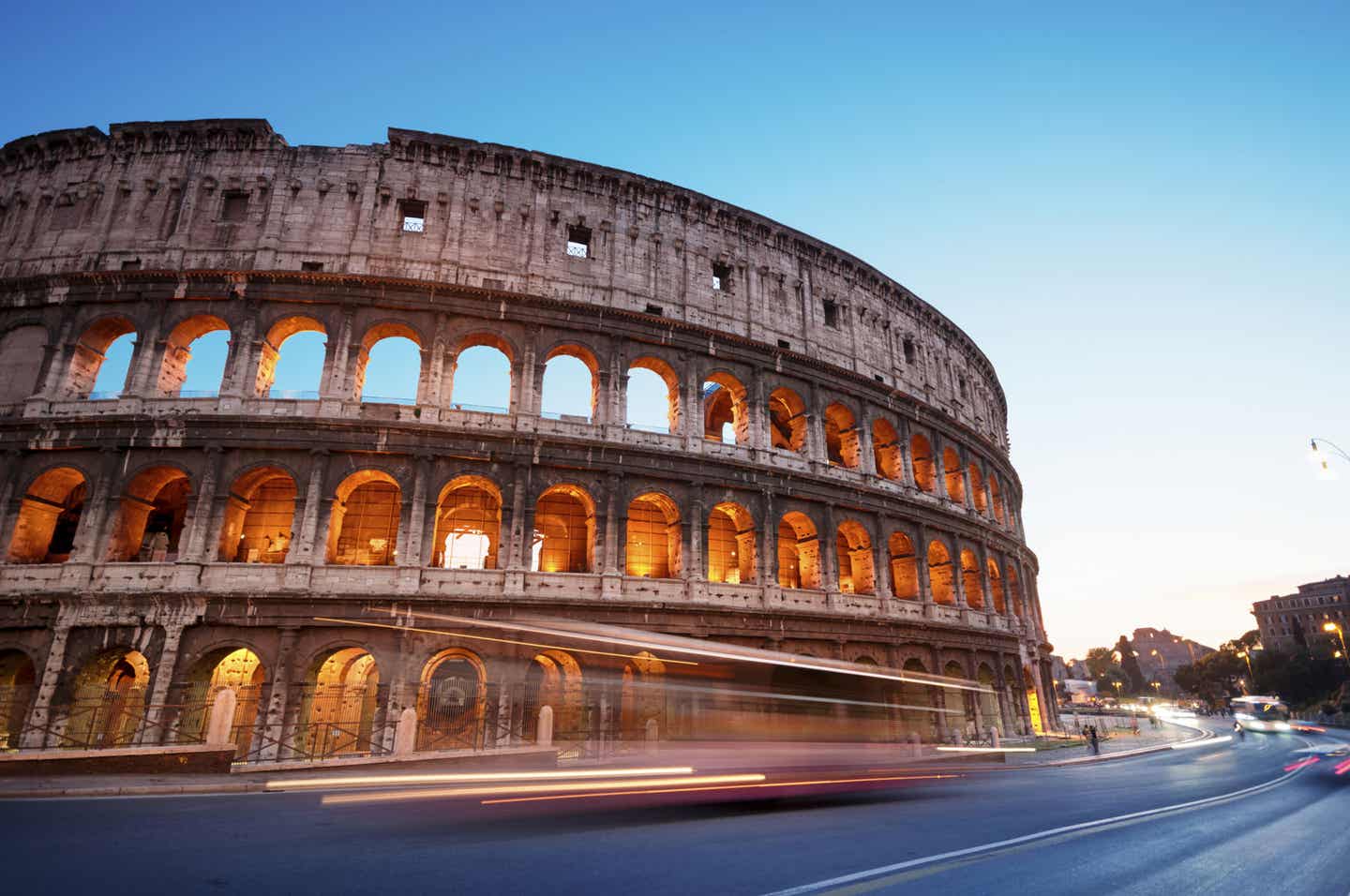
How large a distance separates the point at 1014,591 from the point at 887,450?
10.3 m

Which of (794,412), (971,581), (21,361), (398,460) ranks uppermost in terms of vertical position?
(794,412)

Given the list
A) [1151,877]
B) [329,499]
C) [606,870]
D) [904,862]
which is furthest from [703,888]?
[329,499]

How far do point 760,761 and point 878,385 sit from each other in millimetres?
18894

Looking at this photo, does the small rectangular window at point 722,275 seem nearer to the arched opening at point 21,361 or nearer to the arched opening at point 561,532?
the arched opening at point 561,532

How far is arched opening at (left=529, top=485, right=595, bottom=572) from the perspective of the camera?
19172 millimetres

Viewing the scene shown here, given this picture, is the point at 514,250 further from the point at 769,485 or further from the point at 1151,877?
the point at 1151,877

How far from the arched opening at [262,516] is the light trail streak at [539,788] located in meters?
11.3

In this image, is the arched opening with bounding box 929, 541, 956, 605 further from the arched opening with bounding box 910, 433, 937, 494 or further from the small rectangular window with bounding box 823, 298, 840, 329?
the small rectangular window with bounding box 823, 298, 840, 329

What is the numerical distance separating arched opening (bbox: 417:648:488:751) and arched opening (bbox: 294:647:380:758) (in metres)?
1.14

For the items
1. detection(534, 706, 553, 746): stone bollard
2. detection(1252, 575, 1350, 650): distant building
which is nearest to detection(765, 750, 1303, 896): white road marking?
detection(534, 706, 553, 746): stone bollard

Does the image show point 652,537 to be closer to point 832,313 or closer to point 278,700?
point 278,700

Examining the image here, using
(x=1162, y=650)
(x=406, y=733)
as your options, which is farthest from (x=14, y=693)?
(x=1162, y=650)

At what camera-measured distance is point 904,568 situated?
23.5m

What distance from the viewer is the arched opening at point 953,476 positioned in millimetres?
26703
